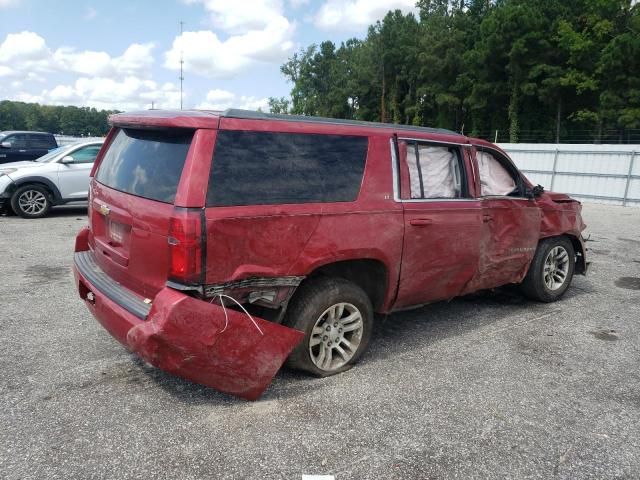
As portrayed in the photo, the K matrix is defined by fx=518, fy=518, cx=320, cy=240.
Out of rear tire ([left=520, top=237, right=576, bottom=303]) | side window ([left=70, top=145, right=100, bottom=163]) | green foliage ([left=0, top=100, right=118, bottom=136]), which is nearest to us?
rear tire ([left=520, top=237, right=576, bottom=303])

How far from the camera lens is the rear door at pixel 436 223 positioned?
3996mm

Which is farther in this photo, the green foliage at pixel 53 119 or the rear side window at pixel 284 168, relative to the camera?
the green foliage at pixel 53 119

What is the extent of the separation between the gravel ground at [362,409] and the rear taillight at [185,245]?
93cm

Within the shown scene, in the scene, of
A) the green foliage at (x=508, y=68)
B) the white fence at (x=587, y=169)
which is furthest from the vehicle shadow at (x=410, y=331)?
the green foliage at (x=508, y=68)

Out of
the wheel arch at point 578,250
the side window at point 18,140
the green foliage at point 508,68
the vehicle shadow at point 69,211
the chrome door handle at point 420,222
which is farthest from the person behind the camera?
the green foliage at point 508,68

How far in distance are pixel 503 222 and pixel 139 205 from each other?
3.27 meters

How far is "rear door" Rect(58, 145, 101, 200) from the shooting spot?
10789 mm

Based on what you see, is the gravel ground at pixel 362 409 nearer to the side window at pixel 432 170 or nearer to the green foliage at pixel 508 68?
the side window at pixel 432 170

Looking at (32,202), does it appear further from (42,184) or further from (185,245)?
(185,245)

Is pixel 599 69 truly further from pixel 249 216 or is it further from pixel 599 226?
pixel 249 216

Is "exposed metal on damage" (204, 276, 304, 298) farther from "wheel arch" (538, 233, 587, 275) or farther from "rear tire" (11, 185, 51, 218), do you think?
"rear tire" (11, 185, 51, 218)

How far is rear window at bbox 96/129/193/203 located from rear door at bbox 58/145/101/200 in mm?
7812

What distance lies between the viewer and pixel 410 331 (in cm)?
479

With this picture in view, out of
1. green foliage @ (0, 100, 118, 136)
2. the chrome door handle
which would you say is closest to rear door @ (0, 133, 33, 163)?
the chrome door handle
